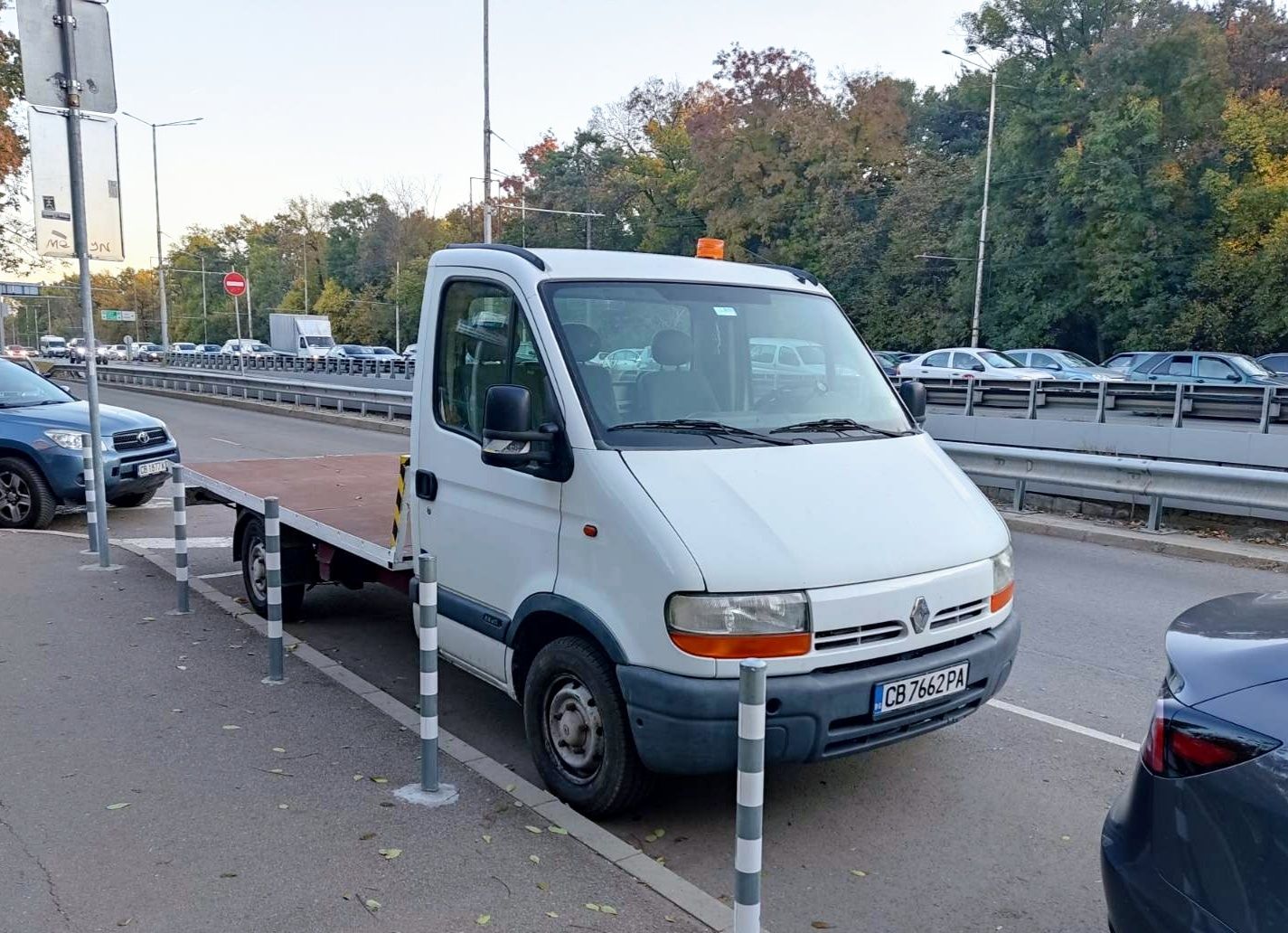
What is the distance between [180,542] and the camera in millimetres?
6605

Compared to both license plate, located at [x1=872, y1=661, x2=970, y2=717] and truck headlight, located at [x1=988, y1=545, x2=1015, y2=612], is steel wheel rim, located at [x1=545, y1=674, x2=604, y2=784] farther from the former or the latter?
→ truck headlight, located at [x1=988, y1=545, x2=1015, y2=612]

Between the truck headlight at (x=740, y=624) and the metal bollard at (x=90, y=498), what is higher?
the truck headlight at (x=740, y=624)

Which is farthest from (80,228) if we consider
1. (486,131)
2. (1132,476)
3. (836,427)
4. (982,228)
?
(982,228)

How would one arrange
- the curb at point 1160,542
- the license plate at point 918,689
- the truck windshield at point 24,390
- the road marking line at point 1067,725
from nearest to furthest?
the license plate at point 918,689 → the road marking line at point 1067,725 → the curb at point 1160,542 → the truck windshield at point 24,390

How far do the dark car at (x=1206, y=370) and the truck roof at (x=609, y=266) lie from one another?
21145mm

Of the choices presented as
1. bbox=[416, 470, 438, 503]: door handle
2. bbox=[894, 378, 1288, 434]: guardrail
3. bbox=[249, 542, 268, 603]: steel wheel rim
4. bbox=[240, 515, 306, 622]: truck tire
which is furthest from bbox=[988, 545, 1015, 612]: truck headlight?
bbox=[894, 378, 1288, 434]: guardrail

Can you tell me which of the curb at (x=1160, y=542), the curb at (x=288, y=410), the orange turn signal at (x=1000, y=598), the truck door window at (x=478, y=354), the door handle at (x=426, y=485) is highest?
the truck door window at (x=478, y=354)

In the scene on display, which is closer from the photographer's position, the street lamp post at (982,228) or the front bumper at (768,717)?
the front bumper at (768,717)

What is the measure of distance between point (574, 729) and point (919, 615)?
4.61 feet

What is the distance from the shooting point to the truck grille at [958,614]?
12.2ft

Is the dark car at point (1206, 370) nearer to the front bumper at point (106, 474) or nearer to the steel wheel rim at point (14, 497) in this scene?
the front bumper at point (106, 474)

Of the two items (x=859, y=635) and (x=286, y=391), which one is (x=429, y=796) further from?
(x=286, y=391)

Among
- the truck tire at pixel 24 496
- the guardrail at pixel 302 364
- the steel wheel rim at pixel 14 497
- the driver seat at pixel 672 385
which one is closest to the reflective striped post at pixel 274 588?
the driver seat at pixel 672 385

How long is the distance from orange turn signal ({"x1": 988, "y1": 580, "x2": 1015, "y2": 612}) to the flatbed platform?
2.87 meters
